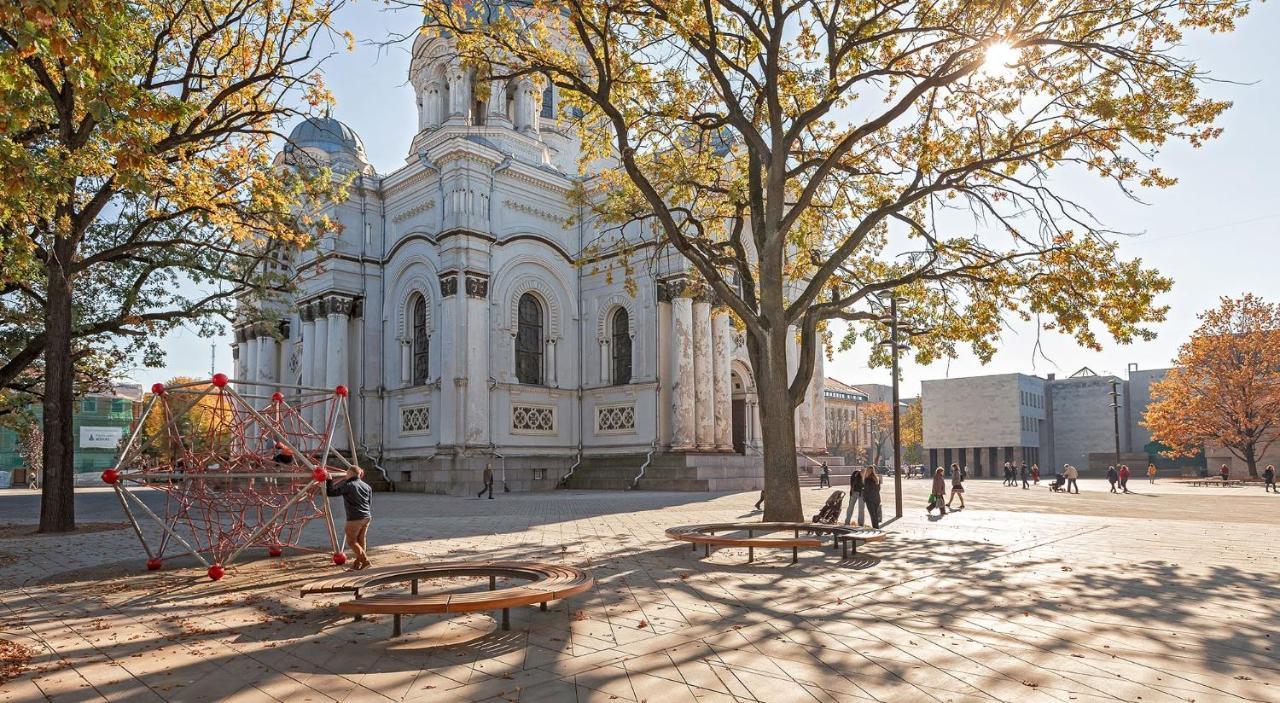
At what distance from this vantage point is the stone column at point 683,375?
29828 mm

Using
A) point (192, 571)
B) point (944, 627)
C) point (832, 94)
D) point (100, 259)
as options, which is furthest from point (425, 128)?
point (944, 627)

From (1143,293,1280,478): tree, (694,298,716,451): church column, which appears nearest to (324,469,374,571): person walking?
(694,298,716,451): church column

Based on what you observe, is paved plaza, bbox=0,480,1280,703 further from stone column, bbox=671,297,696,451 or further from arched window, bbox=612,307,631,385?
arched window, bbox=612,307,631,385

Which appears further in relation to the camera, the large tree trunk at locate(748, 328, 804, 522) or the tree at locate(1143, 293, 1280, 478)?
the tree at locate(1143, 293, 1280, 478)

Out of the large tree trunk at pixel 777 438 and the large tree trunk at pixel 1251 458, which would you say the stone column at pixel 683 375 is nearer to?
the large tree trunk at pixel 777 438

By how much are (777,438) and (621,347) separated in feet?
62.8

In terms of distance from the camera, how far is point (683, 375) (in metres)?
30.1

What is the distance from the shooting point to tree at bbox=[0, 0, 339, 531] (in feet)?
28.7

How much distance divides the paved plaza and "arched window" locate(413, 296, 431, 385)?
1975 cm

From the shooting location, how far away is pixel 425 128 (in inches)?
1446

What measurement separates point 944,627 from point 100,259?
1548 cm

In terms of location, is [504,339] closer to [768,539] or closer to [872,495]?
[872,495]

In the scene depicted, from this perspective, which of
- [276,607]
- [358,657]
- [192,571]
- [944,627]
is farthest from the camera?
[192,571]

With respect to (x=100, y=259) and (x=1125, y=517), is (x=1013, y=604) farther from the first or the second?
(x=100, y=259)
